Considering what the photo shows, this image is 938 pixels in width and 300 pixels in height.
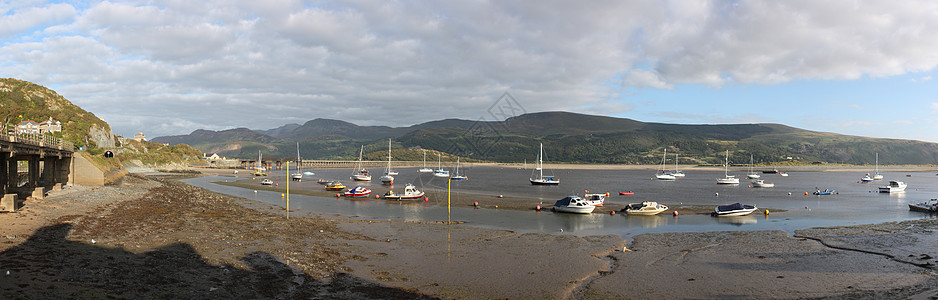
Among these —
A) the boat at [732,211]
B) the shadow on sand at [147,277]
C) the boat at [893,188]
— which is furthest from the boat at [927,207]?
the shadow on sand at [147,277]

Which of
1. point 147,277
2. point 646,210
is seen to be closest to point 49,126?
point 147,277

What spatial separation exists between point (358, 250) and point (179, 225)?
10876 mm

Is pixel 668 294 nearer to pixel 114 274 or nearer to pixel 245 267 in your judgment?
pixel 245 267

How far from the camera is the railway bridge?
28680 mm

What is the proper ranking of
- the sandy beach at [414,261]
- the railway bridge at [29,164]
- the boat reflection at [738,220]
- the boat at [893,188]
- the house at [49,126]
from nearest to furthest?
1. the sandy beach at [414,261]
2. the railway bridge at [29,164]
3. the boat reflection at [738,220]
4. the boat at [893,188]
5. the house at [49,126]

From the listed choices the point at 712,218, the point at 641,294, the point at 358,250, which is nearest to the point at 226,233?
the point at 358,250

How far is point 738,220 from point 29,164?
5978 centimetres

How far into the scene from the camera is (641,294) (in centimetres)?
1672

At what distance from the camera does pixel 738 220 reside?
38250mm

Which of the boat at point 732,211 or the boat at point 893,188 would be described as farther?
the boat at point 893,188

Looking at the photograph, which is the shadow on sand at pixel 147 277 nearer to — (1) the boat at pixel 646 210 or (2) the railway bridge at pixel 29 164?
(2) the railway bridge at pixel 29 164

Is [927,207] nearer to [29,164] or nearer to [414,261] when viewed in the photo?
[414,261]

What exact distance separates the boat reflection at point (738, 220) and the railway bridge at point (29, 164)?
46.3m

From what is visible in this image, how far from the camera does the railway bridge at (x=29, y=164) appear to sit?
28.7m
